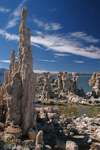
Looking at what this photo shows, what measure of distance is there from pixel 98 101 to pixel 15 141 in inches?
1295

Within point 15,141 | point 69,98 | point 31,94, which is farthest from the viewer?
point 69,98

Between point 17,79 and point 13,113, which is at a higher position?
point 17,79

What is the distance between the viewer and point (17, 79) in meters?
13.7

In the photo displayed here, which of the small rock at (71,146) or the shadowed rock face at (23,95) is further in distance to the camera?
the shadowed rock face at (23,95)

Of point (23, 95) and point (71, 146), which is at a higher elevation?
point (23, 95)

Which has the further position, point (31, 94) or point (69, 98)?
point (69, 98)

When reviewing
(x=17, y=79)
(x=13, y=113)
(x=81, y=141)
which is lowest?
(x=81, y=141)

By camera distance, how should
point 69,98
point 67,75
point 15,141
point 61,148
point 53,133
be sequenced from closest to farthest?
point 15,141, point 61,148, point 53,133, point 69,98, point 67,75

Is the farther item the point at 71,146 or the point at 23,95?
the point at 23,95

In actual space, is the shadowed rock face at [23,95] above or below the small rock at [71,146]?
above

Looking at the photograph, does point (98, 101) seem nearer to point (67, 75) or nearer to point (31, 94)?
point (67, 75)

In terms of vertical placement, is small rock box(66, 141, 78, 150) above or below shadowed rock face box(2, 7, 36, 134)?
below

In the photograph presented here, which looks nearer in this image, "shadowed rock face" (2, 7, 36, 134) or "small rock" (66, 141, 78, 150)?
"small rock" (66, 141, 78, 150)

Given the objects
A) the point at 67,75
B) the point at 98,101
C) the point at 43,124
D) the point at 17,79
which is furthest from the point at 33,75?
the point at 67,75
